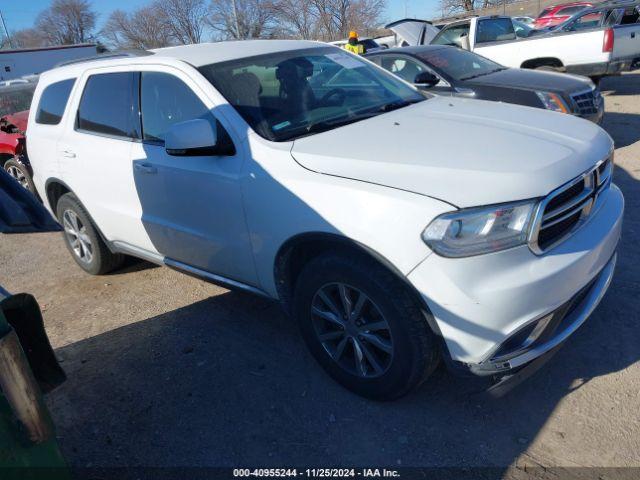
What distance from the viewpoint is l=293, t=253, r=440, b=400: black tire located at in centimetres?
244

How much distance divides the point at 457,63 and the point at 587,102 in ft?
5.87

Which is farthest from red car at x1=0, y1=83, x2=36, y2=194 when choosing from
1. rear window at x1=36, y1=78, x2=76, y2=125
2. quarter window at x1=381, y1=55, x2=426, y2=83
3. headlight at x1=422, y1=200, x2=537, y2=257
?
headlight at x1=422, y1=200, x2=537, y2=257

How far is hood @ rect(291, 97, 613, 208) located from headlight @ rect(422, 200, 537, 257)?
5cm

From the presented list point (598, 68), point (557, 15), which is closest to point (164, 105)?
point (598, 68)

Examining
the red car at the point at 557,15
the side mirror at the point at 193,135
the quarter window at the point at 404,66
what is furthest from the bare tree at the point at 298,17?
the side mirror at the point at 193,135

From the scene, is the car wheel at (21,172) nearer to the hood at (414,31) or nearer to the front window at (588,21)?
the hood at (414,31)

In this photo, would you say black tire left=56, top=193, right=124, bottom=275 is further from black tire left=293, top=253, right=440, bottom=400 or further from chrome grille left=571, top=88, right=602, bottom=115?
chrome grille left=571, top=88, right=602, bottom=115

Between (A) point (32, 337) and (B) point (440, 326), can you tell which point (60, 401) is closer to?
(A) point (32, 337)

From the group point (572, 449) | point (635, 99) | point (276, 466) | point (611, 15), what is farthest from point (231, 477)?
point (611, 15)

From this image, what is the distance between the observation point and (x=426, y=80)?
6.73m

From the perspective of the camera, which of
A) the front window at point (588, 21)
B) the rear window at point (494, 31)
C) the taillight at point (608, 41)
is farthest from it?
the front window at point (588, 21)

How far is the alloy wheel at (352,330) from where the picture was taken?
2.65 meters

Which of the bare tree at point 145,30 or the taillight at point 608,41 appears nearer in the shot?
the taillight at point 608,41

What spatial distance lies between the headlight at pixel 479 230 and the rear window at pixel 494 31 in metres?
9.81
